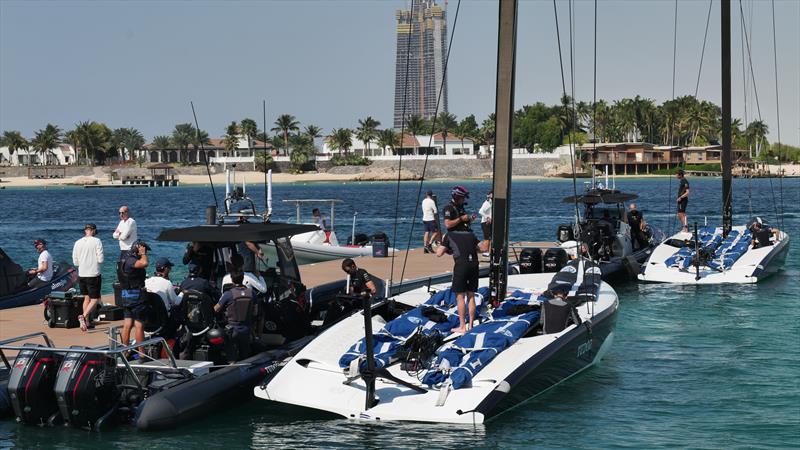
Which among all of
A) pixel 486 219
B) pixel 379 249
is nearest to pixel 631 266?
pixel 486 219

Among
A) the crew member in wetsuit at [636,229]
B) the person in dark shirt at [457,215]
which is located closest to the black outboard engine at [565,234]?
the crew member in wetsuit at [636,229]

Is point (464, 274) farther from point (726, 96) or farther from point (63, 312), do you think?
point (726, 96)

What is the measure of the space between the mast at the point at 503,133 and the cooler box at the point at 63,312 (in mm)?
6507

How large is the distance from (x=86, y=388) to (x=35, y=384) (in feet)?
2.00

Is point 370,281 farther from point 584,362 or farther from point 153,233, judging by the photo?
point 153,233

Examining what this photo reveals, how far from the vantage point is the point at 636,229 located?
92.4 ft

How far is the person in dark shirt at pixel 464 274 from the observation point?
554 inches

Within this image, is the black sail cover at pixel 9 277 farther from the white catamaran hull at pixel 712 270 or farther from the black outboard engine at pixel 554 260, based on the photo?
the white catamaran hull at pixel 712 270

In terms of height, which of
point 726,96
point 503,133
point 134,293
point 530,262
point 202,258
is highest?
point 726,96

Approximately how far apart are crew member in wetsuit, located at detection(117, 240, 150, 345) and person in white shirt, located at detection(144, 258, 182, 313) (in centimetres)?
14

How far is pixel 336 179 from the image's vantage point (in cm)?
19412

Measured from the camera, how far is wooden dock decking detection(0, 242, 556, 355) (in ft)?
51.1

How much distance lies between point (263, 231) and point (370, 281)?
9.90ft

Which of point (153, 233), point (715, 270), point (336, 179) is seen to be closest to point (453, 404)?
point (715, 270)
